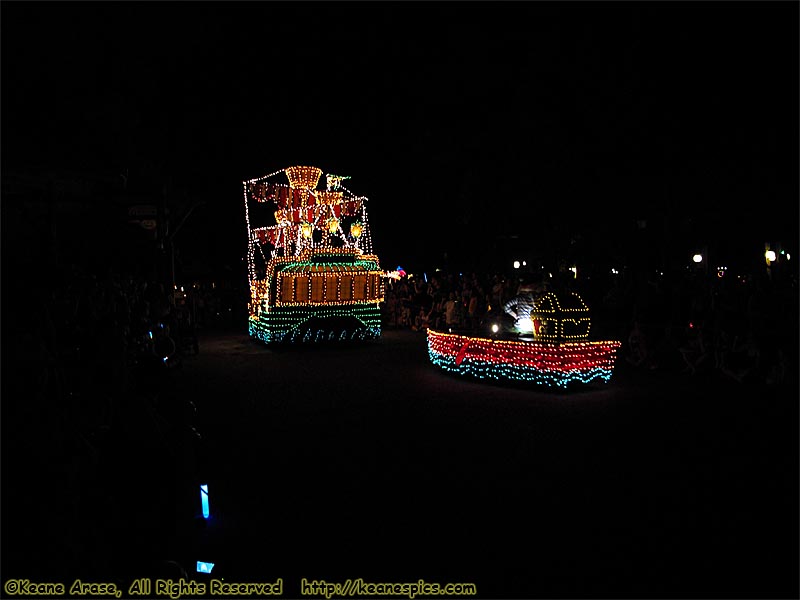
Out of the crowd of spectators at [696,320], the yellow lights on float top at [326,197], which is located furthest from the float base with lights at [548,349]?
the yellow lights on float top at [326,197]

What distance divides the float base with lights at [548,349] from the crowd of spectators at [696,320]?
1.69 ft

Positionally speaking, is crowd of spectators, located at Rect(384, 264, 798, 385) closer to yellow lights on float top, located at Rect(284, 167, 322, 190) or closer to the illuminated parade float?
the illuminated parade float

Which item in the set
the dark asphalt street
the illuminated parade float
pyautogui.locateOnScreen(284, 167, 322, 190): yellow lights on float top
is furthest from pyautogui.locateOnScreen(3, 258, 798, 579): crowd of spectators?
pyautogui.locateOnScreen(284, 167, 322, 190): yellow lights on float top

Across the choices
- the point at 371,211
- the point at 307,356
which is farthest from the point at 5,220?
the point at 371,211

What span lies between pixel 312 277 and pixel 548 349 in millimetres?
8303

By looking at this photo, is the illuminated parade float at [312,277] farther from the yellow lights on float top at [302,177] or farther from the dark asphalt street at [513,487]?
the dark asphalt street at [513,487]

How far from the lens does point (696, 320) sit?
531 inches

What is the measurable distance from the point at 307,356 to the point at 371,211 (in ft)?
51.8

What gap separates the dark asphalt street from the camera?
485 cm

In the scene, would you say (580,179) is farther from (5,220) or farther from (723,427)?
(5,220)

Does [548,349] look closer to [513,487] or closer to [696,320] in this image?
[696,320]

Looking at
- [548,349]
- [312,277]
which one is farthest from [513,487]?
[312,277]

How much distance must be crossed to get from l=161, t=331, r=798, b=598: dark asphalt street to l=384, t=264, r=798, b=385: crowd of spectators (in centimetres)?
70

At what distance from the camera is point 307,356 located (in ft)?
53.7
